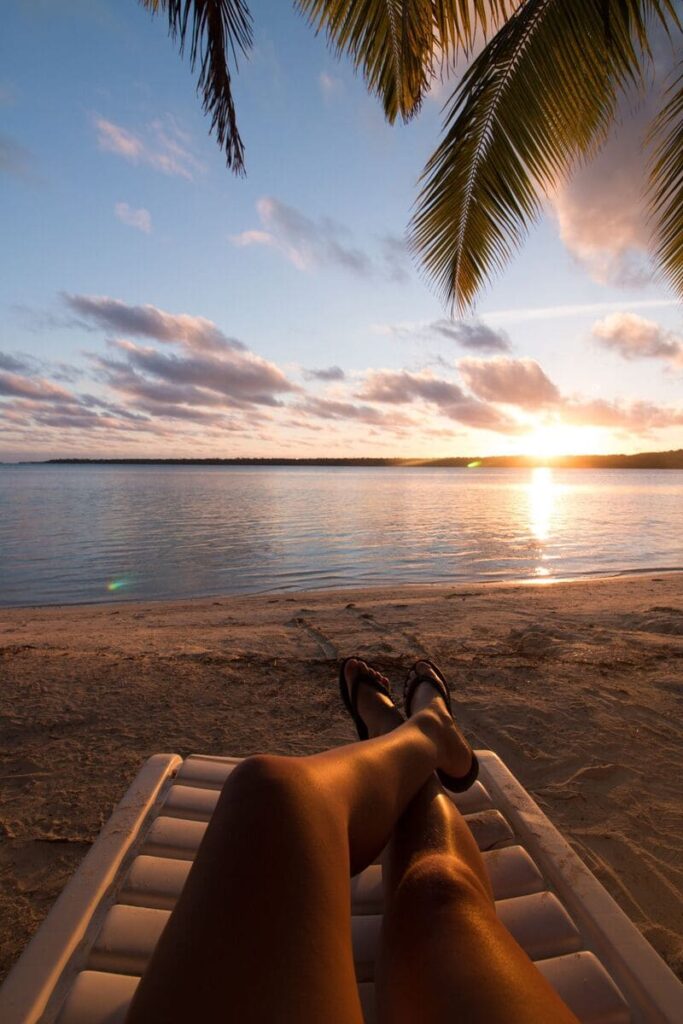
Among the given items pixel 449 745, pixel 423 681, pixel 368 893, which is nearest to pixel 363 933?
pixel 368 893

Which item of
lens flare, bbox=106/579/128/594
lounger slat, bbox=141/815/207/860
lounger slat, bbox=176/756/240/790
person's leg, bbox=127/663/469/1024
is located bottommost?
lens flare, bbox=106/579/128/594

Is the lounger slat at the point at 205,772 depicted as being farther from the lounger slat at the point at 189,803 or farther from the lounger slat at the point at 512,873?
the lounger slat at the point at 512,873

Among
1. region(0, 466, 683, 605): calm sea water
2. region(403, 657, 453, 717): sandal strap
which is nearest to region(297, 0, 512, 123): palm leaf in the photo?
region(403, 657, 453, 717): sandal strap

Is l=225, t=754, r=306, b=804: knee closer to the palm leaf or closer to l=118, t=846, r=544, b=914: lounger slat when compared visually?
l=118, t=846, r=544, b=914: lounger slat

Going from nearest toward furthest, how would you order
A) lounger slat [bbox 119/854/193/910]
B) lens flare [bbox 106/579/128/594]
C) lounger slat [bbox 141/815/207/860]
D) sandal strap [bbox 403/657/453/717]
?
lounger slat [bbox 119/854/193/910]
lounger slat [bbox 141/815/207/860]
sandal strap [bbox 403/657/453/717]
lens flare [bbox 106/579/128/594]

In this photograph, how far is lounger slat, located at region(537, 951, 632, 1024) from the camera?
3.67 ft

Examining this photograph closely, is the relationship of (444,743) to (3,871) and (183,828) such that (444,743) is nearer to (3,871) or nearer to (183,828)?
(183,828)

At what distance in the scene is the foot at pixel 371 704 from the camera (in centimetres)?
236

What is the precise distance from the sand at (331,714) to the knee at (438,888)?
948 millimetres

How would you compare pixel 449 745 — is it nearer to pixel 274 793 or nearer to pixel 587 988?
pixel 587 988

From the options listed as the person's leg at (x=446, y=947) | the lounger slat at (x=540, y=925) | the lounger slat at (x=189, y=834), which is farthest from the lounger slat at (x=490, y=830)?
the person's leg at (x=446, y=947)

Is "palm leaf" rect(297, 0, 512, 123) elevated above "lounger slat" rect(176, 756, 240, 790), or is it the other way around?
"palm leaf" rect(297, 0, 512, 123)

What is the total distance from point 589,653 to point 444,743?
323 centimetres

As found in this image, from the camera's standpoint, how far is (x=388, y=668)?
4.29m
